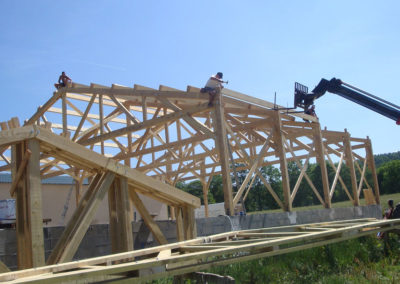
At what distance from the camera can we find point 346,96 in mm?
16281

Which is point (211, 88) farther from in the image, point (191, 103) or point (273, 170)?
point (273, 170)

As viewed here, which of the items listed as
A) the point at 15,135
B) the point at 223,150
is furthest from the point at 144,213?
the point at 223,150

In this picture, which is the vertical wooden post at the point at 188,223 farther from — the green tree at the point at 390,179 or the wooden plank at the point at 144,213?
the green tree at the point at 390,179

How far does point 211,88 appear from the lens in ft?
35.1

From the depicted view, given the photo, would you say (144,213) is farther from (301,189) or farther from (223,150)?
(301,189)

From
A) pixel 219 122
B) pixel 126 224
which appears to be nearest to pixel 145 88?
pixel 219 122

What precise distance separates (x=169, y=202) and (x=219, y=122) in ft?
10.5

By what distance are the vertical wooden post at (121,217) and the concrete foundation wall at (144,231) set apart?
→ 84 centimetres

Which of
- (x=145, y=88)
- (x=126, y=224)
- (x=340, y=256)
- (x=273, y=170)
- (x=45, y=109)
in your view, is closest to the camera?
(x=126, y=224)

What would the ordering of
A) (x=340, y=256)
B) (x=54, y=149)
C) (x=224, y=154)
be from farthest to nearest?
(x=224, y=154)
(x=340, y=256)
(x=54, y=149)

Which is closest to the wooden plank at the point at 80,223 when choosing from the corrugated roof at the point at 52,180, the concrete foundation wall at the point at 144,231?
the concrete foundation wall at the point at 144,231

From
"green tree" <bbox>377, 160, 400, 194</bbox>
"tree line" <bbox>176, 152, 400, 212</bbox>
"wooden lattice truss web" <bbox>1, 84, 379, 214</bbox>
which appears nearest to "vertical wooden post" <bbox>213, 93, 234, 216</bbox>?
"wooden lattice truss web" <bbox>1, 84, 379, 214</bbox>

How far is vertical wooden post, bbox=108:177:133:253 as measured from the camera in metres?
6.70

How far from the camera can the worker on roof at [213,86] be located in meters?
10.6
